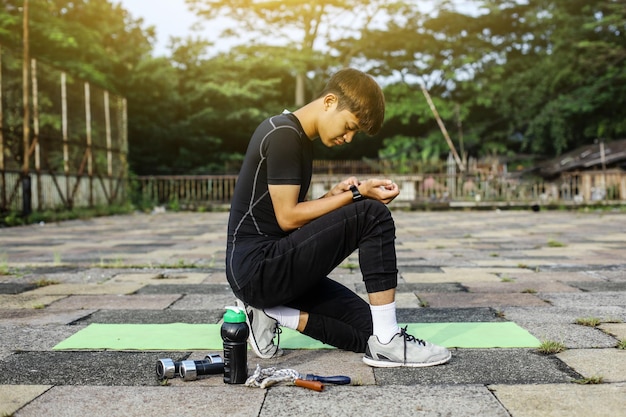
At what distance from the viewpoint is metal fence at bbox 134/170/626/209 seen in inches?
786

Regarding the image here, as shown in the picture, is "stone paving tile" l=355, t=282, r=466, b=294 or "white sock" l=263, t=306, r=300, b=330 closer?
"white sock" l=263, t=306, r=300, b=330

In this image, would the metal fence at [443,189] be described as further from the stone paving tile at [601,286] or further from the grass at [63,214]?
the stone paving tile at [601,286]

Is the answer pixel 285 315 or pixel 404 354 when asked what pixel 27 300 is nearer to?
pixel 285 315

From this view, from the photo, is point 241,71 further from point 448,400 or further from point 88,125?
point 448,400

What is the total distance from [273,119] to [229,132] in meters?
26.2

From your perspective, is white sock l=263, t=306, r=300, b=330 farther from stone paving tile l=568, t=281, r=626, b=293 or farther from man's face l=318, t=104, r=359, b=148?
stone paving tile l=568, t=281, r=626, b=293

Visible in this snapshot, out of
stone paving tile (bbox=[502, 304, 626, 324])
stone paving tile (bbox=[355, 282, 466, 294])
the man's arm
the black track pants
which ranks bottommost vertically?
stone paving tile (bbox=[355, 282, 466, 294])

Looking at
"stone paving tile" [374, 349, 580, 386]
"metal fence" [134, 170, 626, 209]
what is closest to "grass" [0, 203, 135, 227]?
"metal fence" [134, 170, 626, 209]

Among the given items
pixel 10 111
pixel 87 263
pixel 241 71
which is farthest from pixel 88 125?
pixel 241 71

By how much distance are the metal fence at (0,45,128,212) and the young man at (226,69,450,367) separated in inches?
419

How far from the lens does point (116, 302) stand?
430 cm

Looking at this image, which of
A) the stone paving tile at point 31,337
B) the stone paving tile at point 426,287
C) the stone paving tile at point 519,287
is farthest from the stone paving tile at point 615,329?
the stone paving tile at point 31,337

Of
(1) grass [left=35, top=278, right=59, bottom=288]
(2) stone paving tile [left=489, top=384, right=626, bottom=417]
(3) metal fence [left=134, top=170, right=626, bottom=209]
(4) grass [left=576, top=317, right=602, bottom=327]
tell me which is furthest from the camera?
(3) metal fence [left=134, top=170, right=626, bottom=209]

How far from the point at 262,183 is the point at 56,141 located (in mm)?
13109
